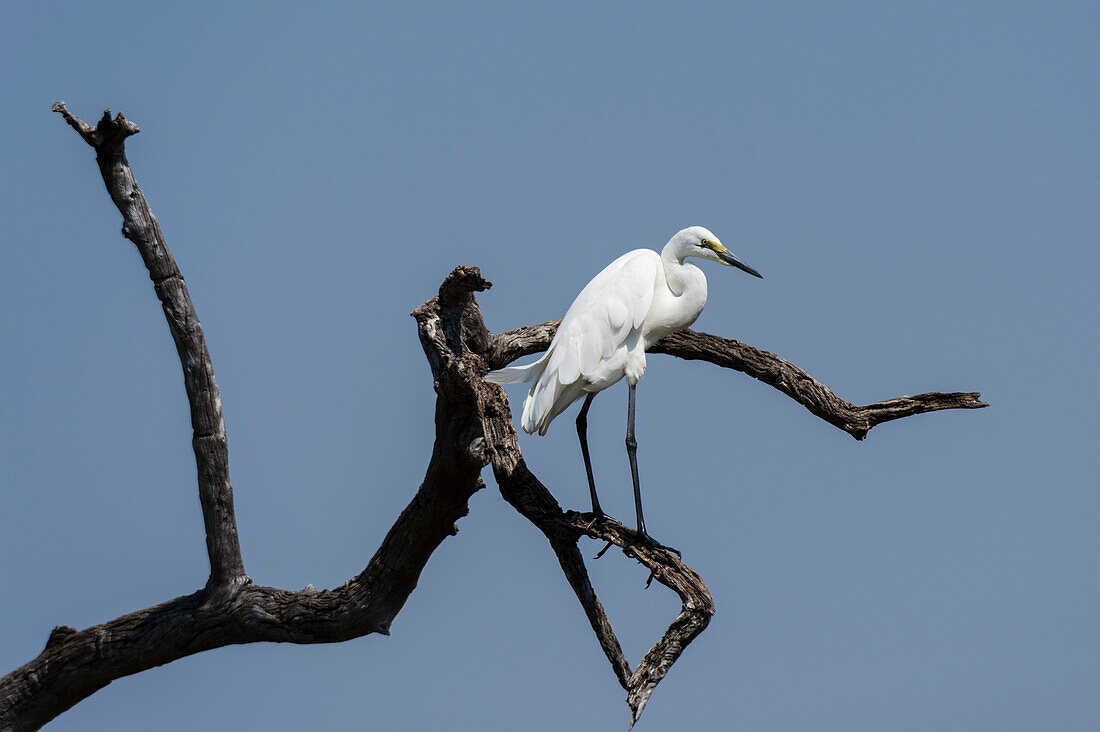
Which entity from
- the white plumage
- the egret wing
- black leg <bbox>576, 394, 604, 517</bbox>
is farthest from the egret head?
black leg <bbox>576, 394, 604, 517</bbox>

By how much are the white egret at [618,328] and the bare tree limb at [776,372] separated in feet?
2.28

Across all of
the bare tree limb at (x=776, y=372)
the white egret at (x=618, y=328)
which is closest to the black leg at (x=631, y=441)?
the white egret at (x=618, y=328)

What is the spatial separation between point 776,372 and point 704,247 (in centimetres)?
120

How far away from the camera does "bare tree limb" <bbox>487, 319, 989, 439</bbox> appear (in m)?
5.43

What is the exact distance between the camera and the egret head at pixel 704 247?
16.2 ft

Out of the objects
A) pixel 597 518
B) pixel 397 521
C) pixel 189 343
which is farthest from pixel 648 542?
pixel 189 343

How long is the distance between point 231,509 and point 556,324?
2.08m

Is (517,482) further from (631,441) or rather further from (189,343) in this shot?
(189,343)

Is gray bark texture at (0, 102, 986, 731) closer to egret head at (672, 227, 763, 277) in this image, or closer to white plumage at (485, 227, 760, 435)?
white plumage at (485, 227, 760, 435)

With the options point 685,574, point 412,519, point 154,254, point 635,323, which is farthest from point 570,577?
point 154,254

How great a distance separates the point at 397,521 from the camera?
16.3 ft

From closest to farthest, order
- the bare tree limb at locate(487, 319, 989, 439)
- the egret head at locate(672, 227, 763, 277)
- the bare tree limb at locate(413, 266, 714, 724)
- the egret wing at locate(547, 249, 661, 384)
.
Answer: the bare tree limb at locate(413, 266, 714, 724), the egret wing at locate(547, 249, 661, 384), the egret head at locate(672, 227, 763, 277), the bare tree limb at locate(487, 319, 989, 439)

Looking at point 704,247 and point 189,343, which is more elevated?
point 189,343

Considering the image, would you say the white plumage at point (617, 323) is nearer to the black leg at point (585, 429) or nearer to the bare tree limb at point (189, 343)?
the black leg at point (585, 429)
